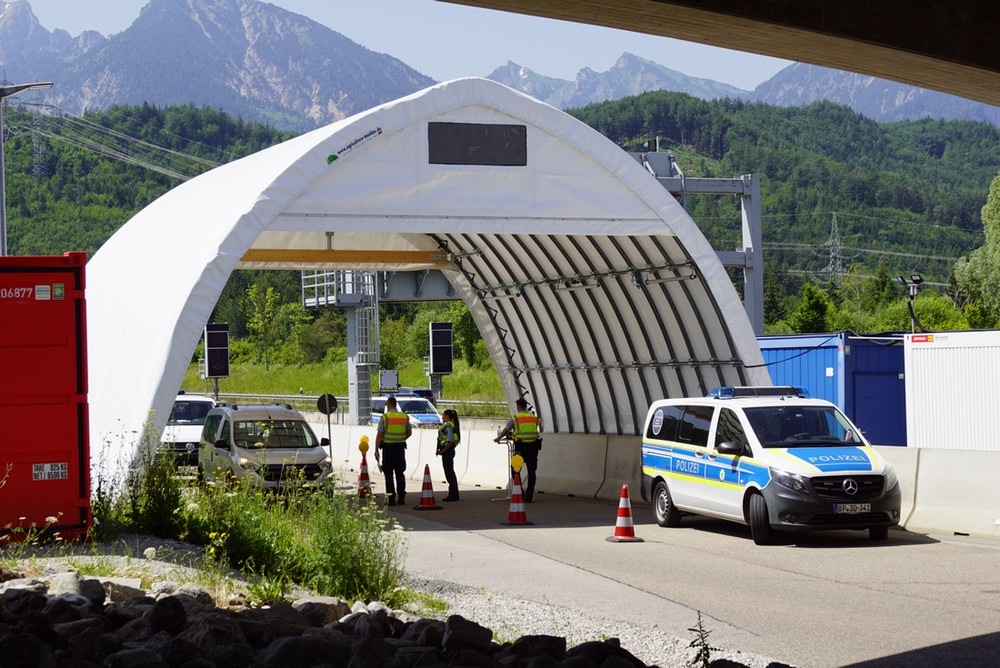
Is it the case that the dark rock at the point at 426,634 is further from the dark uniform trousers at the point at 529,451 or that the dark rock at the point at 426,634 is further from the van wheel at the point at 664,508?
the dark uniform trousers at the point at 529,451

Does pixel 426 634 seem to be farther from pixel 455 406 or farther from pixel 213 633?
pixel 455 406

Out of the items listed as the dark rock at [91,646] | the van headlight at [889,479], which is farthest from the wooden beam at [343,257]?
the dark rock at [91,646]

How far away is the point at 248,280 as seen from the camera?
122 metres

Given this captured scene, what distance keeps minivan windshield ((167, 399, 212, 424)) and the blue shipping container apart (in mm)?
14024

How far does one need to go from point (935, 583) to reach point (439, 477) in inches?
703

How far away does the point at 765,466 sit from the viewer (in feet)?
54.6

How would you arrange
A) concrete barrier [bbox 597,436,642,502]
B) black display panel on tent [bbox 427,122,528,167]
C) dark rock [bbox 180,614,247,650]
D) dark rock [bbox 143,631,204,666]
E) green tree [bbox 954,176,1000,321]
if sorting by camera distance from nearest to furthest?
1. dark rock [bbox 143,631,204,666]
2. dark rock [bbox 180,614,247,650]
3. black display panel on tent [bbox 427,122,528,167]
4. concrete barrier [bbox 597,436,642,502]
5. green tree [bbox 954,176,1000,321]

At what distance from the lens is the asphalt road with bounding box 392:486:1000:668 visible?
33.0 ft

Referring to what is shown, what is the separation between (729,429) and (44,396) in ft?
29.0

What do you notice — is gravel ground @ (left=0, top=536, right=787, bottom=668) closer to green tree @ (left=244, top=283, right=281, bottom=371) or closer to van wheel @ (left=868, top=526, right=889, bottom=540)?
van wheel @ (left=868, top=526, right=889, bottom=540)

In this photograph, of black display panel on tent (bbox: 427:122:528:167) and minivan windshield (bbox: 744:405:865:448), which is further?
black display panel on tent (bbox: 427:122:528:167)

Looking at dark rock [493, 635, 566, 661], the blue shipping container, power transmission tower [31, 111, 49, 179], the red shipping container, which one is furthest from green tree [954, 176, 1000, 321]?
power transmission tower [31, 111, 49, 179]

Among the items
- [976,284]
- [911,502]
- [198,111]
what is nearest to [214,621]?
[911,502]

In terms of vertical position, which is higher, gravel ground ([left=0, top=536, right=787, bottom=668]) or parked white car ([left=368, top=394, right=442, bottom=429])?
gravel ground ([left=0, top=536, right=787, bottom=668])
